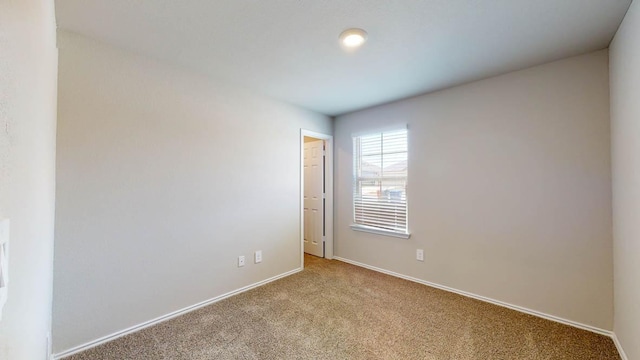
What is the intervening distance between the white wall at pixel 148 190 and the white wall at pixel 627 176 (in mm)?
3045

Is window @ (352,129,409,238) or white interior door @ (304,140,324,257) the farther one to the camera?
white interior door @ (304,140,324,257)

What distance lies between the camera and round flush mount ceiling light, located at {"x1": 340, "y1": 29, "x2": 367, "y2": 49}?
1870 millimetres

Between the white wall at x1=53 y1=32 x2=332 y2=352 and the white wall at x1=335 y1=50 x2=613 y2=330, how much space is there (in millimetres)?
1912

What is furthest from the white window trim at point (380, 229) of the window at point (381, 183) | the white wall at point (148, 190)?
the white wall at point (148, 190)

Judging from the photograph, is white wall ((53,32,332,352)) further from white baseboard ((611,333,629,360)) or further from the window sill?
white baseboard ((611,333,629,360))


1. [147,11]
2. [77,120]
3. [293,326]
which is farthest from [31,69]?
[293,326]

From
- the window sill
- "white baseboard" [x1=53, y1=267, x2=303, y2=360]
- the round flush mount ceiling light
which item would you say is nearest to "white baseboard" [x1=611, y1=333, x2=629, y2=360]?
the window sill

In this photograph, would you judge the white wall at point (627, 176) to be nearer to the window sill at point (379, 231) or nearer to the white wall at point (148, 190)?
the window sill at point (379, 231)

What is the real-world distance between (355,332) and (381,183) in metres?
1.95

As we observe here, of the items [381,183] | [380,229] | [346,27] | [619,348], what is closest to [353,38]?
[346,27]

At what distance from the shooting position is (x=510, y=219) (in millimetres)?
2543

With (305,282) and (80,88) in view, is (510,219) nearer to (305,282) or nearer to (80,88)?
(305,282)

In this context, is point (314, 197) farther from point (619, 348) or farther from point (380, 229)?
point (619, 348)

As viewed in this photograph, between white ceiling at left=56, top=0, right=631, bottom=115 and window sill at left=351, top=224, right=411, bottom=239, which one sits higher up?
white ceiling at left=56, top=0, right=631, bottom=115
